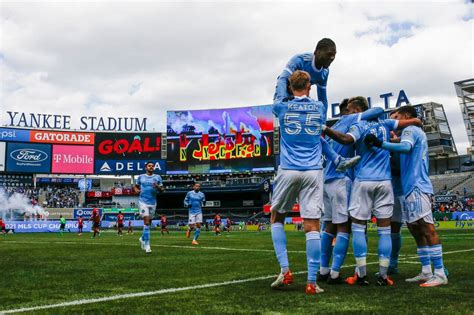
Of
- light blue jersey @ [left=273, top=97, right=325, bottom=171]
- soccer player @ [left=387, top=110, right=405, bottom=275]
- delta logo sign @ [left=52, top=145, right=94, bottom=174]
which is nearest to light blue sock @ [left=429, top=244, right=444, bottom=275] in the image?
soccer player @ [left=387, top=110, right=405, bottom=275]

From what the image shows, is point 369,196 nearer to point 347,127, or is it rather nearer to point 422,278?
point 347,127

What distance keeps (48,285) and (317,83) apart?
3.88m

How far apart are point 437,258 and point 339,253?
1.11 m

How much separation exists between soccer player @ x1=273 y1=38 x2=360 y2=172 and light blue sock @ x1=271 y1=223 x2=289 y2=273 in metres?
0.92

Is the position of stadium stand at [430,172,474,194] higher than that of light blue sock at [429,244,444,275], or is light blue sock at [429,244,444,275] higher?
stadium stand at [430,172,474,194]

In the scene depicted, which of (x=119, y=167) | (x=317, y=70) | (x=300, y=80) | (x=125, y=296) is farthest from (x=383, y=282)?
(x=119, y=167)

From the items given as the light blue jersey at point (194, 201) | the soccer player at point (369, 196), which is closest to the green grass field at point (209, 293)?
the soccer player at point (369, 196)

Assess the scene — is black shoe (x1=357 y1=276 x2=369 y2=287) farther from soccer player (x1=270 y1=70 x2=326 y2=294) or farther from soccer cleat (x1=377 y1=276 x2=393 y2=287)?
soccer player (x1=270 y1=70 x2=326 y2=294)

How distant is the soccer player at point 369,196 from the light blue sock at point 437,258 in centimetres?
53

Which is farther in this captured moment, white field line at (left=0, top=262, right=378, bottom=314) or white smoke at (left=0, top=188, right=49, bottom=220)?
white smoke at (left=0, top=188, right=49, bottom=220)

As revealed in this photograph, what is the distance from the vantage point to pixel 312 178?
193 inches

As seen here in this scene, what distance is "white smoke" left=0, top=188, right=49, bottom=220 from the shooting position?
5777 centimetres

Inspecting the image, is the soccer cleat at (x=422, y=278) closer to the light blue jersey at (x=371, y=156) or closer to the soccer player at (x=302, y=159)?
the light blue jersey at (x=371, y=156)

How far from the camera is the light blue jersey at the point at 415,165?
217 inches
